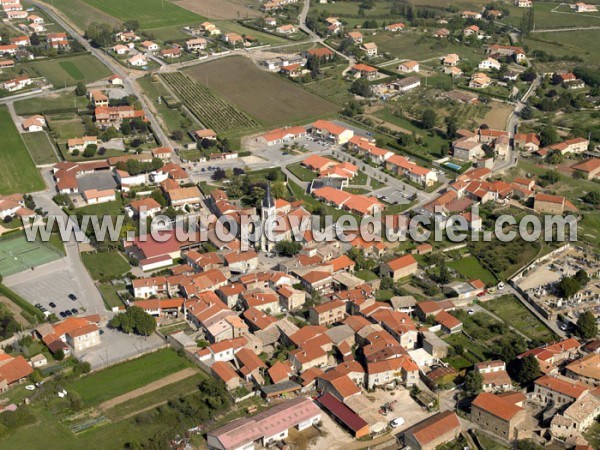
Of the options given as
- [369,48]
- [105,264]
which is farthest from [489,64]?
[105,264]

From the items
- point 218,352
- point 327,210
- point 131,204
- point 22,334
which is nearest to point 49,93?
point 131,204

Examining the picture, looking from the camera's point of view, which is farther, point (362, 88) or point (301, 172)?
point (362, 88)

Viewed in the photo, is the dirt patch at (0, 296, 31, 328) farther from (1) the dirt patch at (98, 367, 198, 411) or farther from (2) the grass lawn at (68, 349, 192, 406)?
(1) the dirt patch at (98, 367, 198, 411)

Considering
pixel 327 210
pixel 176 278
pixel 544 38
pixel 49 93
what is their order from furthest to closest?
pixel 544 38, pixel 49 93, pixel 327 210, pixel 176 278

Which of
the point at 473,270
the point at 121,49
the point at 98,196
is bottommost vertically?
the point at 473,270

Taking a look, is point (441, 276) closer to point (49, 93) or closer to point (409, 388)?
point (409, 388)

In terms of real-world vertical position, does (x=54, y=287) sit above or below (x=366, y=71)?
below

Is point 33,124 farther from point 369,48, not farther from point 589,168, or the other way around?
point 589,168
